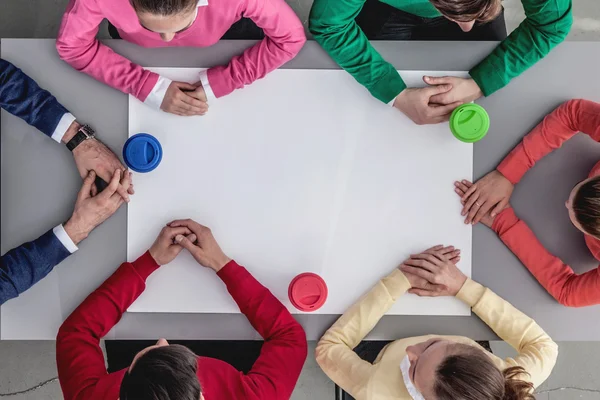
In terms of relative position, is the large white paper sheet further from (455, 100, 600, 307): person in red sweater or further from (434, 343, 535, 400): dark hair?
(434, 343, 535, 400): dark hair

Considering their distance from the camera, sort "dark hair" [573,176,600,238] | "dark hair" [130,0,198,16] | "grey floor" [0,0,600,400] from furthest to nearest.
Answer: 1. "grey floor" [0,0,600,400]
2. "dark hair" [573,176,600,238]
3. "dark hair" [130,0,198,16]

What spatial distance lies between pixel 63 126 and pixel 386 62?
0.62 metres

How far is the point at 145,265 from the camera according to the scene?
3.25 ft

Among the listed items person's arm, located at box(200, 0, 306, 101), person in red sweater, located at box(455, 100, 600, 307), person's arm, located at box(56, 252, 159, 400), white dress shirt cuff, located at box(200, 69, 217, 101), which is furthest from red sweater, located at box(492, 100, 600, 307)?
person's arm, located at box(56, 252, 159, 400)

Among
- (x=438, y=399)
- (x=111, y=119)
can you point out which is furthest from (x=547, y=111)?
(x=111, y=119)

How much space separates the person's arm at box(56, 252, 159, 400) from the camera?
A: 96 cm

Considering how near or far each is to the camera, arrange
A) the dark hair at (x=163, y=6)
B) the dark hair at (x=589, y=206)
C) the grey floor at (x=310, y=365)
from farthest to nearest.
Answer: the grey floor at (x=310, y=365)
the dark hair at (x=589, y=206)
the dark hair at (x=163, y=6)

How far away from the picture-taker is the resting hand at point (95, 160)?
1.00m

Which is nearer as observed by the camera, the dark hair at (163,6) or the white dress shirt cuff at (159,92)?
the dark hair at (163,6)

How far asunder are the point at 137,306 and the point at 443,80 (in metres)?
0.73

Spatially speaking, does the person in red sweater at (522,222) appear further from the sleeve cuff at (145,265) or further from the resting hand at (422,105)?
the sleeve cuff at (145,265)

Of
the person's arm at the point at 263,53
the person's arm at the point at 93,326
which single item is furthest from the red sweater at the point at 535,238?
the person's arm at the point at 93,326

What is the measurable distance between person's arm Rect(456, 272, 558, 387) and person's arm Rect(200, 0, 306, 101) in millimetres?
558

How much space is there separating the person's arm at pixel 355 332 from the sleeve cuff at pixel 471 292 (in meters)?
0.11
